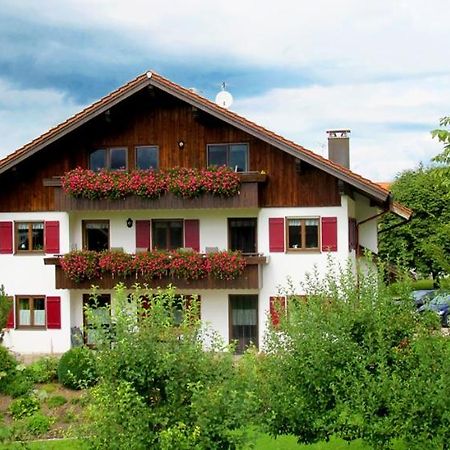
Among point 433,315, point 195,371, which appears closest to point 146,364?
point 195,371

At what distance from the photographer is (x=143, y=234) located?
79.6 ft

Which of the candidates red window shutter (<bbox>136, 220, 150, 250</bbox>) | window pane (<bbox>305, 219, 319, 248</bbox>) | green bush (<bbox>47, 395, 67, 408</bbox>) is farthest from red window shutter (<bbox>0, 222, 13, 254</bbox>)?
window pane (<bbox>305, 219, 319, 248</bbox>)

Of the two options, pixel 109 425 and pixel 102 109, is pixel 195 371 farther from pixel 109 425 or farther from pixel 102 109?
pixel 102 109

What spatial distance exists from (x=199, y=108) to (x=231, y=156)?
181 cm

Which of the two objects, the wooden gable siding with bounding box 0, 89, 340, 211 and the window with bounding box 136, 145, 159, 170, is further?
the window with bounding box 136, 145, 159, 170

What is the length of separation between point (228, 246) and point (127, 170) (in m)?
3.89

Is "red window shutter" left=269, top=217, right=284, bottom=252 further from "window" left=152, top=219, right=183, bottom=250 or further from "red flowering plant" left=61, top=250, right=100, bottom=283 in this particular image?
"red flowering plant" left=61, top=250, right=100, bottom=283

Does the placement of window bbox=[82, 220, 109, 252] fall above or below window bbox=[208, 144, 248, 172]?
below

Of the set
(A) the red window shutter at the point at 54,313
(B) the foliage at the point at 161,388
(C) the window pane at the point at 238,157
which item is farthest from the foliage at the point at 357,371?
(A) the red window shutter at the point at 54,313

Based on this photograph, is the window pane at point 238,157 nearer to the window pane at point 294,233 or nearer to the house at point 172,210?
the house at point 172,210

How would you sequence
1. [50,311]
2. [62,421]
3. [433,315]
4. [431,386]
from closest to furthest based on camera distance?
[431,386], [433,315], [62,421], [50,311]

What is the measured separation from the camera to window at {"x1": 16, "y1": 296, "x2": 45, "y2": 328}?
24594 millimetres

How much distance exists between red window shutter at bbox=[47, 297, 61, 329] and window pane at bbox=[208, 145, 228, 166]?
6.55 metres

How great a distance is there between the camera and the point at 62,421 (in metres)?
16.9
